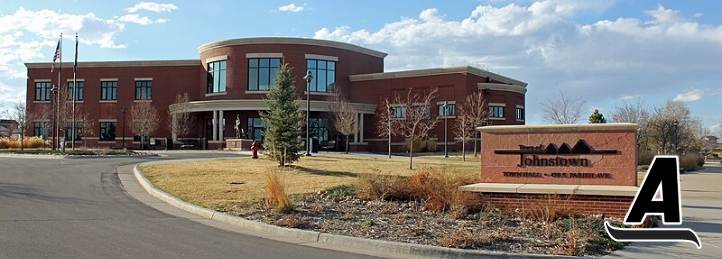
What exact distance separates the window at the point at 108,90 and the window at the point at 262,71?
16952 mm

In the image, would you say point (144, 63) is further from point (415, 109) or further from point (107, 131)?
point (415, 109)

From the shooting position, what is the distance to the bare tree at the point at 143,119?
56.9 metres

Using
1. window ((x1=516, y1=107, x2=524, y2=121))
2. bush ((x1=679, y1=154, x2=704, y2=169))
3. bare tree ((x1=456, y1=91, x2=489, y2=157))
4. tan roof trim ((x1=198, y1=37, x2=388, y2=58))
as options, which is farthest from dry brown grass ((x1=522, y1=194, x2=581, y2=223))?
window ((x1=516, y1=107, x2=524, y2=121))

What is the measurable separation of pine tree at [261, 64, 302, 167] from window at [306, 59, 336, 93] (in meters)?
34.1

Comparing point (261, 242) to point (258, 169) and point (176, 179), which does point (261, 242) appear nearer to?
point (176, 179)

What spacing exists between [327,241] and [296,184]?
7755mm

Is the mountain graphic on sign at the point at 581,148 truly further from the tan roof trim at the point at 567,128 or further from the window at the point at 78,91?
the window at the point at 78,91

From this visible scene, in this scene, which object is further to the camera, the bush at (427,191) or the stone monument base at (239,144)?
the stone monument base at (239,144)

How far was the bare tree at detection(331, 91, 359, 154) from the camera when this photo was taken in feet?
161

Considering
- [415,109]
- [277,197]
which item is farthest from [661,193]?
[415,109]

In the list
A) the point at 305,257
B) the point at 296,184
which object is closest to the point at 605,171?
the point at 305,257

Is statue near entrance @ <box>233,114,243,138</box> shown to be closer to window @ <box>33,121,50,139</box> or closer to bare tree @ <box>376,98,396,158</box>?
bare tree @ <box>376,98,396,158</box>

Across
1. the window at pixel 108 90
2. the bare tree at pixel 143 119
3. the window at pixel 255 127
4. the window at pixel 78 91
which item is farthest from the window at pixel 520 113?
the window at pixel 78 91

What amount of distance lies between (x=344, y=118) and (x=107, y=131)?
30042 millimetres
